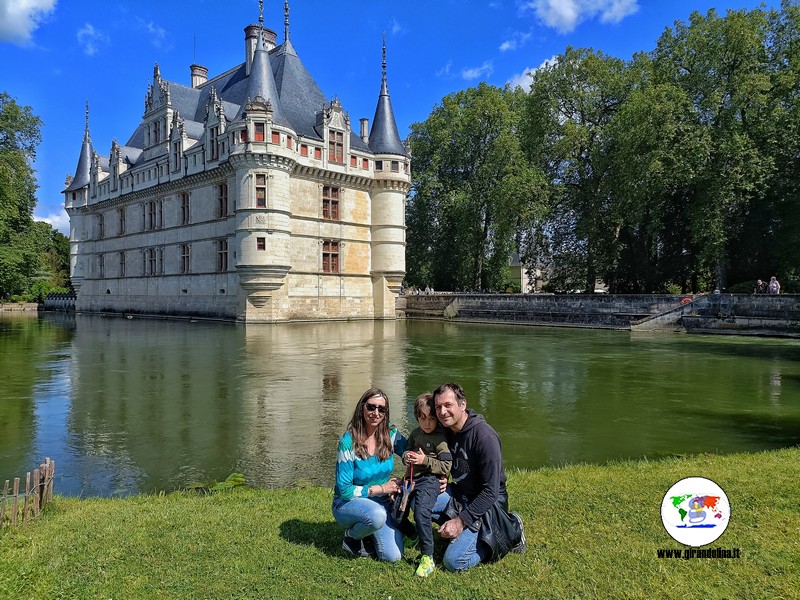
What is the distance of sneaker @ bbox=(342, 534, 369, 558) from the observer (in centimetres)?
421

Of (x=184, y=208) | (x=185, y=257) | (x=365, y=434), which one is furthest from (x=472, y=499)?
(x=184, y=208)

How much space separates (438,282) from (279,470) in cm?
4102

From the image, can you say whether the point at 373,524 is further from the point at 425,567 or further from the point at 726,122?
the point at 726,122

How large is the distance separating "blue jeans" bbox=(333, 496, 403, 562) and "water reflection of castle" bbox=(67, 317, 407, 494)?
2.36 meters

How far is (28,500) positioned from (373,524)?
2.91 m

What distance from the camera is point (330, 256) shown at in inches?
1451

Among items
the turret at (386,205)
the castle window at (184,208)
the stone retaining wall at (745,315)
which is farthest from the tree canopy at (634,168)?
the castle window at (184,208)

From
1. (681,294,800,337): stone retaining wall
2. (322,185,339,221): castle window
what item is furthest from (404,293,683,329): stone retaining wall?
(322,185,339,221): castle window

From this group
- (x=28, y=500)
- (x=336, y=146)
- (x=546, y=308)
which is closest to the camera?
(x=28, y=500)

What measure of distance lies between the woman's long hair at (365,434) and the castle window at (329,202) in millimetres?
32722

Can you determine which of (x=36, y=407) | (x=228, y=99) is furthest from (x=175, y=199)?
(x=36, y=407)

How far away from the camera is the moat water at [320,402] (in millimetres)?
7383

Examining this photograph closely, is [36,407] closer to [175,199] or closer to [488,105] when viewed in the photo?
[175,199]

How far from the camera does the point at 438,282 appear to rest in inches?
1870
